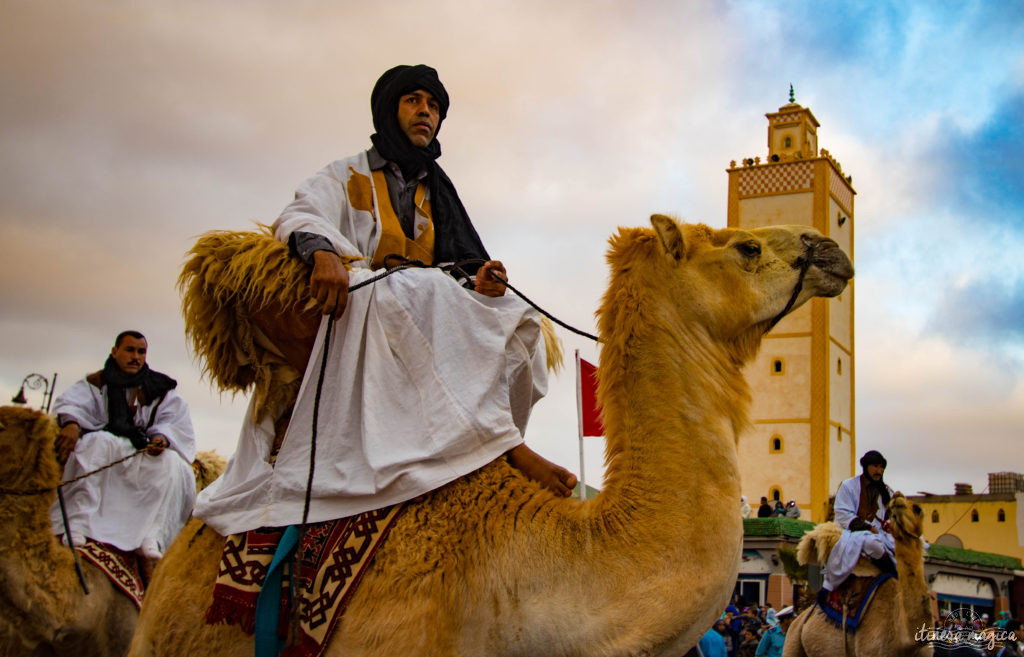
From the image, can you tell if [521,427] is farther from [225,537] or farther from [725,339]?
[225,537]

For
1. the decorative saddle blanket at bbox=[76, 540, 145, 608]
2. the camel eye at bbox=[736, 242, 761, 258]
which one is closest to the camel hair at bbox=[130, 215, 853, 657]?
the camel eye at bbox=[736, 242, 761, 258]

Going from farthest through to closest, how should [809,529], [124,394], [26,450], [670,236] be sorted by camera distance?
[809,529], [124,394], [26,450], [670,236]

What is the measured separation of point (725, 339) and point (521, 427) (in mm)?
823

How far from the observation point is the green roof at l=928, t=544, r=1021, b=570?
90.0 feet

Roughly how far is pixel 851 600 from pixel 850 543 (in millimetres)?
526

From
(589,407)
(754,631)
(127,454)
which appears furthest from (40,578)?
(754,631)

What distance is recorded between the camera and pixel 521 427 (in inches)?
142

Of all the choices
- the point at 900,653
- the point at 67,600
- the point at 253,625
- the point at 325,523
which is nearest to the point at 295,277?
the point at 325,523

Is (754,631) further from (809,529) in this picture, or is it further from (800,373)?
(800,373)

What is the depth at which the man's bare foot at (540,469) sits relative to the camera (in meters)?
3.15

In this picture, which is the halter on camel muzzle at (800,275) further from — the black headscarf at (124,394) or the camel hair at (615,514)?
the black headscarf at (124,394)

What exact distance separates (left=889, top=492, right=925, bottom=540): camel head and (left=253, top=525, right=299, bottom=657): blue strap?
20.1 ft

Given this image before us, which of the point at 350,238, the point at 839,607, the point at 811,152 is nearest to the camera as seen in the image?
the point at 350,238

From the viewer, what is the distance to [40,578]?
5801mm
